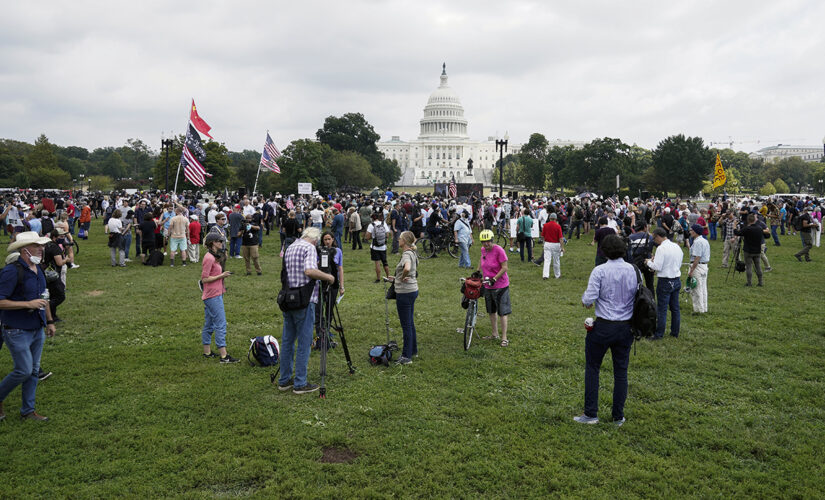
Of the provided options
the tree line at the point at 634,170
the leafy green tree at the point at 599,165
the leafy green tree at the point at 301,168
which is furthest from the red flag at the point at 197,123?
the leafy green tree at the point at 599,165

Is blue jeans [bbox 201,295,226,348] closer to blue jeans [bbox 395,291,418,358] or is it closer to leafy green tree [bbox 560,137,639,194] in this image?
blue jeans [bbox 395,291,418,358]

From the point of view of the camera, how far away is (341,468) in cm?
488

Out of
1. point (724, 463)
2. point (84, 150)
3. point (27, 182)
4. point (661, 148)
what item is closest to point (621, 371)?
point (724, 463)

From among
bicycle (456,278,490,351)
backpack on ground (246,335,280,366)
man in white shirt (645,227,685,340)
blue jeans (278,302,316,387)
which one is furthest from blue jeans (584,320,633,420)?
backpack on ground (246,335,280,366)

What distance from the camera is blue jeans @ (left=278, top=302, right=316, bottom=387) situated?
630 cm

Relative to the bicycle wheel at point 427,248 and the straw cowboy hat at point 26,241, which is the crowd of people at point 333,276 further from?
the bicycle wheel at point 427,248

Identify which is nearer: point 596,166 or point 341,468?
point 341,468

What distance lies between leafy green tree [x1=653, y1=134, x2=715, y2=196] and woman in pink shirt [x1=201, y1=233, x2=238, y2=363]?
6639 cm

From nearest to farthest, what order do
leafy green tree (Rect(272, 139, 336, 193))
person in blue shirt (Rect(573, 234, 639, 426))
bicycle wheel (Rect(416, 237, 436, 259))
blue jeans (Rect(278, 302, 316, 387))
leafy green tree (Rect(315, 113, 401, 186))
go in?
1. person in blue shirt (Rect(573, 234, 639, 426))
2. blue jeans (Rect(278, 302, 316, 387))
3. bicycle wheel (Rect(416, 237, 436, 259))
4. leafy green tree (Rect(272, 139, 336, 193))
5. leafy green tree (Rect(315, 113, 401, 186))

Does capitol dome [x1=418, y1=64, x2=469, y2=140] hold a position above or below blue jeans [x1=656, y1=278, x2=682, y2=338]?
above

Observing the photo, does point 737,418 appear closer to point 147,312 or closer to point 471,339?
point 471,339

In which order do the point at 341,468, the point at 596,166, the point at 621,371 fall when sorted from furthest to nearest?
1. the point at 596,166
2. the point at 621,371
3. the point at 341,468

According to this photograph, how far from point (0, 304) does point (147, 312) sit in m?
5.59

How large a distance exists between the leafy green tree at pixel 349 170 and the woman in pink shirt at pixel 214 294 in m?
59.2
